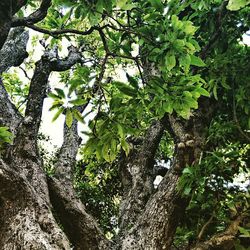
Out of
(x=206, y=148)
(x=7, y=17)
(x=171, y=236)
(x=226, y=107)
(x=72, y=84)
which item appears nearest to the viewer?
(x=7, y=17)

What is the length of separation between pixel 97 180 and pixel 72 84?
4.73 meters

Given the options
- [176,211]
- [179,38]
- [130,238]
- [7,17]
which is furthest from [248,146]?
[7,17]

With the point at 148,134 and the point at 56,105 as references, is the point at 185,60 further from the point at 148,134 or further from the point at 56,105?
the point at 148,134

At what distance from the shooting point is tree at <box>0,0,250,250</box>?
8.29ft

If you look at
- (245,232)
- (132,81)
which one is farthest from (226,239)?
(132,81)

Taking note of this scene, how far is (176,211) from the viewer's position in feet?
11.5

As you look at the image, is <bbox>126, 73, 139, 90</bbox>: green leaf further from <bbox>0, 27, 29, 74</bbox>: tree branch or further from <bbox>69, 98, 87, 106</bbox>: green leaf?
<bbox>0, 27, 29, 74</bbox>: tree branch

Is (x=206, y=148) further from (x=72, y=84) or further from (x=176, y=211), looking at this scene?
(x=72, y=84)

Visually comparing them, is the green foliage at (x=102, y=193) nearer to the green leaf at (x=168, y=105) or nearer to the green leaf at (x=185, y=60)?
the green leaf at (x=168, y=105)

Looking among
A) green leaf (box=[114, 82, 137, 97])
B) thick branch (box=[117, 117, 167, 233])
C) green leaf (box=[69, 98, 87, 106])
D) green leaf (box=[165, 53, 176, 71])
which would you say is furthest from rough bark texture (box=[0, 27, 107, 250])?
green leaf (box=[165, 53, 176, 71])

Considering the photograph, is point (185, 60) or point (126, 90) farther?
point (126, 90)

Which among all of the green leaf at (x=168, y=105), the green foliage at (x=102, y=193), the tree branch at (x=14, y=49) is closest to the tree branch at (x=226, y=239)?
the green leaf at (x=168, y=105)

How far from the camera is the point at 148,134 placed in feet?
16.3

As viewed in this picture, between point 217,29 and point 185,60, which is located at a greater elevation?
point 217,29
